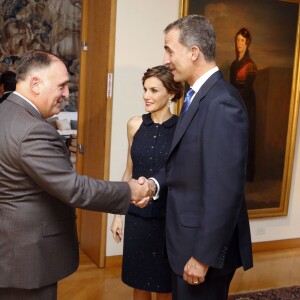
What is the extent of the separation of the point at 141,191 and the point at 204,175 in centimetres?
52

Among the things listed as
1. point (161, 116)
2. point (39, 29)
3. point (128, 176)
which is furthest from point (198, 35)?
point (39, 29)

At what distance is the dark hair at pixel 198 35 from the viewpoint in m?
1.92

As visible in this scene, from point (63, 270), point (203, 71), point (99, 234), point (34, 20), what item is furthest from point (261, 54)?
point (34, 20)

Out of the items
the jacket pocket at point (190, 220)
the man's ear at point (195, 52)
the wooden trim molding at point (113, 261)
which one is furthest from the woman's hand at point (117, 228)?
the wooden trim molding at point (113, 261)

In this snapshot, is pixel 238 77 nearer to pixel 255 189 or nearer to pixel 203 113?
pixel 255 189

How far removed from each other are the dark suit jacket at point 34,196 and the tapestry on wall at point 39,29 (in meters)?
6.43

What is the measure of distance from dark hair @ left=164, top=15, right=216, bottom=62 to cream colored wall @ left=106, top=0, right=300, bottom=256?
2055 mm

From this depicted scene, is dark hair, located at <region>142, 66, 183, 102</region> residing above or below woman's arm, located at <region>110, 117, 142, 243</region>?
above

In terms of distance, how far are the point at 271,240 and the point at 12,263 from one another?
364 cm

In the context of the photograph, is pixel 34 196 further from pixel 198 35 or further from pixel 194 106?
pixel 198 35

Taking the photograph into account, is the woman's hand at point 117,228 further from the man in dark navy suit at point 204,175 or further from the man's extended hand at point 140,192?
the man in dark navy suit at point 204,175

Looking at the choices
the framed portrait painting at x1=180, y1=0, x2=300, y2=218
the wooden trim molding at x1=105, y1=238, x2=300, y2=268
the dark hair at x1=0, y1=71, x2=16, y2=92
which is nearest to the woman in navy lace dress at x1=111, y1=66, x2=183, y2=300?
the framed portrait painting at x1=180, y1=0, x2=300, y2=218

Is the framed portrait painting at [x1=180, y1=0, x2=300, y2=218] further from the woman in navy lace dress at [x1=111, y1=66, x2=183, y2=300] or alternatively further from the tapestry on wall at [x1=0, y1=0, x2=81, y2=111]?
the tapestry on wall at [x1=0, y1=0, x2=81, y2=111]

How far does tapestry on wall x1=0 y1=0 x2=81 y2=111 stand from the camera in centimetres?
788
